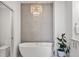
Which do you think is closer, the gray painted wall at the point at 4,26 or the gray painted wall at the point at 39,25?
the gray painted wall at the point at 4,26

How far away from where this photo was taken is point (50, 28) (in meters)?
2.89

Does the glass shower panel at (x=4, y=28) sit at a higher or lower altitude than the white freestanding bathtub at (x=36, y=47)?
higher

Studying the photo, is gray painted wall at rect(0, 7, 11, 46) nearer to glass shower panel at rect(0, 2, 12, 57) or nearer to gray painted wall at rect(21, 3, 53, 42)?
glass shower panel at rect(0, 2, 12, 57)

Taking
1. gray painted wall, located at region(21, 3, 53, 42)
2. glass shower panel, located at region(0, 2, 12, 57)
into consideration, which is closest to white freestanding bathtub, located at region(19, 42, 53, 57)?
gray painted wall, located at region(21, 3, 53, 42)

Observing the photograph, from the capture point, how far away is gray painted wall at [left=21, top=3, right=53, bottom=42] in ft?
9.34

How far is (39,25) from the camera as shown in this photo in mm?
2938

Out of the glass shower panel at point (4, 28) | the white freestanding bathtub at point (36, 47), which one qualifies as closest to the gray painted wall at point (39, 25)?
the white freestanding bathtub at point (36, 47)

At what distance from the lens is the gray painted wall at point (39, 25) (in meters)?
2.85

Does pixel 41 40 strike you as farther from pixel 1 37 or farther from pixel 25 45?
pixel 1 37

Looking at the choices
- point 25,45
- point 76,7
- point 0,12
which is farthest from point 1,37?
point 76,7

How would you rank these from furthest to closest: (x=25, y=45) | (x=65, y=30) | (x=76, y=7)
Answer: (x=25, y=45) → (x=65, y=30) → (x=76, y=7)

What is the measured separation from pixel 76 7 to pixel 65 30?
68 cm

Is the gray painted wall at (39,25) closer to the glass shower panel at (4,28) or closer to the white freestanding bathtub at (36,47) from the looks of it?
the white freestanding bathtub at (36,47)

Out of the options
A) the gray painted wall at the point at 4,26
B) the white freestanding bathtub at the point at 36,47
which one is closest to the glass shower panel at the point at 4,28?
the gray painted wall at the point at 4,26
